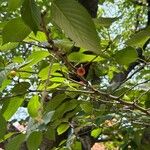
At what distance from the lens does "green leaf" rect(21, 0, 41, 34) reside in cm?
59

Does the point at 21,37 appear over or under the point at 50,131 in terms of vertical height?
over

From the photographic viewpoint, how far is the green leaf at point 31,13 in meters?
0.59

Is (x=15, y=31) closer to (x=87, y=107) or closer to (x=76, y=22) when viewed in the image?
(x=76, y=22)

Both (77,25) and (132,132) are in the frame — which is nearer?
(77,25)

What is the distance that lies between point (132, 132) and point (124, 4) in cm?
567

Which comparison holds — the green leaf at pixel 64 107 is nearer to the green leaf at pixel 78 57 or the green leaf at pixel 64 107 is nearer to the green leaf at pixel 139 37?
the green leaf at pixel 78 57

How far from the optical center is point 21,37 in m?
0.75

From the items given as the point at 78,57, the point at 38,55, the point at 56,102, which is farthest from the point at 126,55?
the point at 56,102

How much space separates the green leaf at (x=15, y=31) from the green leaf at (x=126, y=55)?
0.35m

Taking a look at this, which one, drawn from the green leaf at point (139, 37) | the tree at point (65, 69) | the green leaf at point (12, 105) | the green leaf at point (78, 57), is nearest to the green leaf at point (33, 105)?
the tree at point (65, 69)

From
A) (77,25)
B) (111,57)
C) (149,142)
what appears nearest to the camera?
(77,25)

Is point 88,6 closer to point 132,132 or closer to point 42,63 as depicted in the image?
point 132,132

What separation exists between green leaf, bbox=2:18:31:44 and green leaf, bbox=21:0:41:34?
0.43 feet

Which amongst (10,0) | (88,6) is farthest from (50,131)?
(88,6)
